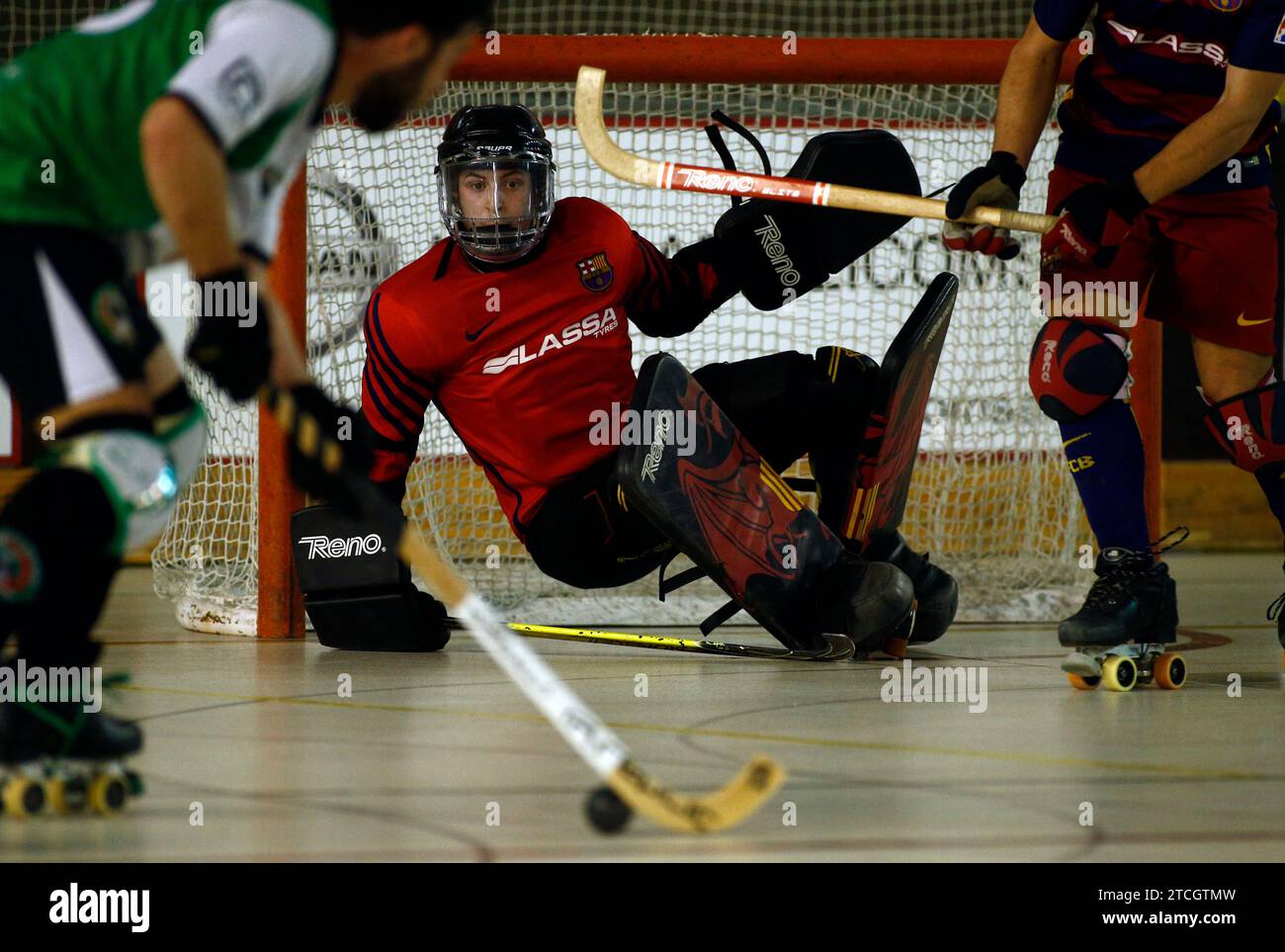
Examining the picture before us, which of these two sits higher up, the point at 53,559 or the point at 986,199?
the point at 986,199

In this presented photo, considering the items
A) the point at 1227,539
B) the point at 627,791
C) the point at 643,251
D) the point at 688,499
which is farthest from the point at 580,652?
the point at 1227,539

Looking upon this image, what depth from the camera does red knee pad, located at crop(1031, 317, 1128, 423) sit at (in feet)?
9.75

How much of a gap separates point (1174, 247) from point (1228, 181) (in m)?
0.16

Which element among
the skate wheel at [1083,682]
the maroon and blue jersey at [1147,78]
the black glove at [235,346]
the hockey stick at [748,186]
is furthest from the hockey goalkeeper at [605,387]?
the black glove at [235,346]

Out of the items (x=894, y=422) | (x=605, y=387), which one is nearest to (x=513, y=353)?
(x=605, y=387)

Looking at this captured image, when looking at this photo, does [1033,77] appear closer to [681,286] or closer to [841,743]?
[681,286]

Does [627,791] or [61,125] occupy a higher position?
[61,125]

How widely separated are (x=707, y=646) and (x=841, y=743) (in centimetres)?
103

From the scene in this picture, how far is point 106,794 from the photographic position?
73.5 inches

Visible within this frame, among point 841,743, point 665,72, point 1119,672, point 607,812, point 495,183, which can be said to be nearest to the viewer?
point 607,812

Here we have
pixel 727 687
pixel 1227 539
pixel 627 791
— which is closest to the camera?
pixel 627 791

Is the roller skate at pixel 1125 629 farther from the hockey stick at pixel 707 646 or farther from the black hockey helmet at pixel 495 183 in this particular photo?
the black hockey helmet at pixel 495 183

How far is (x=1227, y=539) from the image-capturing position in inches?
287
